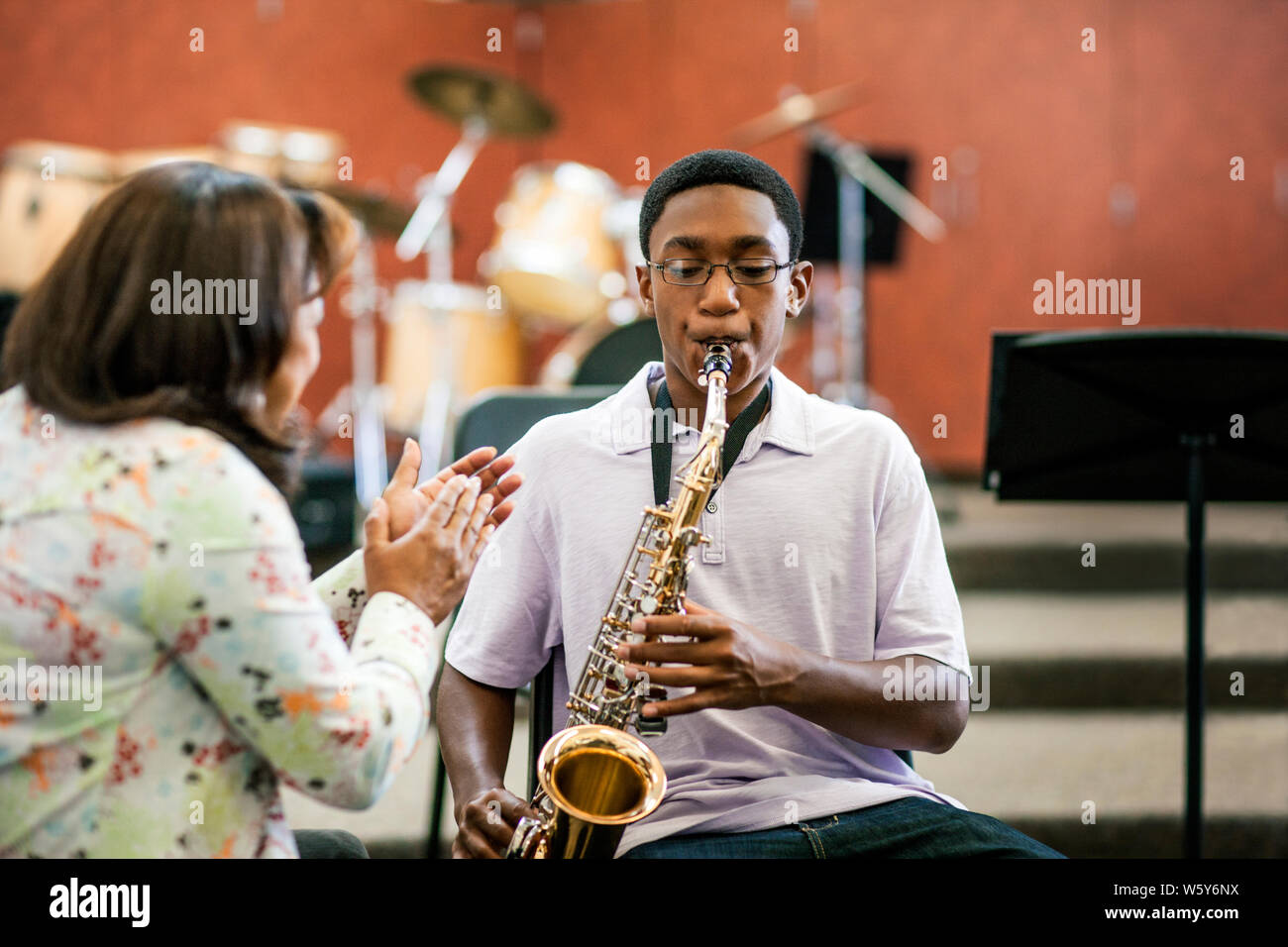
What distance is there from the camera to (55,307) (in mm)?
1162

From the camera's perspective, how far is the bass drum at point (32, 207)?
17.8ft

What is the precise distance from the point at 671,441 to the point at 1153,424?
110cm

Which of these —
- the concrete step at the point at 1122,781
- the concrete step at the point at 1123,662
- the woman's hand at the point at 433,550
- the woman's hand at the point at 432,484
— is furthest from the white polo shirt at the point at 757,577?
the concrete step at the point at 1123,662

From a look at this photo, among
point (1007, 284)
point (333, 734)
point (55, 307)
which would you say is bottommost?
point (333, 734)

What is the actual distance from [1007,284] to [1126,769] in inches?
158

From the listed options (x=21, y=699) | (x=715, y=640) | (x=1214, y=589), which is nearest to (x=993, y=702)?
(x=1214, y=589)

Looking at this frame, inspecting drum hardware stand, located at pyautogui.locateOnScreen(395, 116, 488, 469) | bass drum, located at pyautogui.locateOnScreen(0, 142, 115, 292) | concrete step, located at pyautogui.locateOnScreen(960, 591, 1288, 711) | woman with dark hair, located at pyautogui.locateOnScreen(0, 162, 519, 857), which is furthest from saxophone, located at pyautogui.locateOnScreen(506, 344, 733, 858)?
bass drum, located at pyautogui.locateOnScreen(0, 142, 115, 292)

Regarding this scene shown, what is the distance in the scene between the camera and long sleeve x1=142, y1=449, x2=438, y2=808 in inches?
42.3

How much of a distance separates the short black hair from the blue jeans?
924 mm

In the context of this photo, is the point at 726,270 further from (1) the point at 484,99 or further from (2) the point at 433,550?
(1) the point at 484,99

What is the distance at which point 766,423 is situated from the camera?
1826 millimetres

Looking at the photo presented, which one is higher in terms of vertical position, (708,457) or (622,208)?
(622,208)
